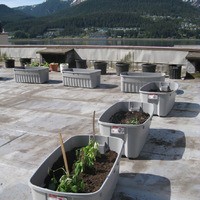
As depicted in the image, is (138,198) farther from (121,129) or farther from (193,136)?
(193,136)

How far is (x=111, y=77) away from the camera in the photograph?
18.1 meters

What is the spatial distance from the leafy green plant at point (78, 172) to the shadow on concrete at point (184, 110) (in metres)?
5.21

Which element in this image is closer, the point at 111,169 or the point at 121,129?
the point at 111,169

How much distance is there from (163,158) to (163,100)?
124 inches

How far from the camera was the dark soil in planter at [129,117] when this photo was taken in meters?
8.60

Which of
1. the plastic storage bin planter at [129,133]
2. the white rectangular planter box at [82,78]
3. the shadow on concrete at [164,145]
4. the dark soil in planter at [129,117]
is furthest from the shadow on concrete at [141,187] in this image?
the white rectangular planter box at [82,78]

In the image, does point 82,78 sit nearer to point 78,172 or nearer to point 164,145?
point 164,145

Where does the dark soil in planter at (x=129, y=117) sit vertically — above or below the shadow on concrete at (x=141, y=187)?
above

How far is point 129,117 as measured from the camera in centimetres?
894

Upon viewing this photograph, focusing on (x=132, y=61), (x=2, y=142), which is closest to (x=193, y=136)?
(x=2, y=142)

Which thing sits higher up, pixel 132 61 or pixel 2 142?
pixel 132 61

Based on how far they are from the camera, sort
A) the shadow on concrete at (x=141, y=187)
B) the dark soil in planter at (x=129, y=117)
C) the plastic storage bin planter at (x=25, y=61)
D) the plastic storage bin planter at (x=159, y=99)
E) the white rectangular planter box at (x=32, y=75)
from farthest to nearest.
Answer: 1. the plastic storage bin planter at (x=25, y=61)
2. the white rectangular planter box at (x=32, y=75)
3. the plastic storage bin planter at (x=159, y=99)
4. the dark soil in planter at (x=129, y=117)
5. the shadow on concrete at (x=141, y=187)

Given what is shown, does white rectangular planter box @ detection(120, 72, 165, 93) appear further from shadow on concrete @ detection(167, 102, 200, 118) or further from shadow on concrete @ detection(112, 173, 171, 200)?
shadow on concrete @ detection(112, 173, 171, 200)

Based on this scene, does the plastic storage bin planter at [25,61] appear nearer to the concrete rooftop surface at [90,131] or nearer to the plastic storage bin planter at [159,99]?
the concrete rooftop surface at [90,131]
